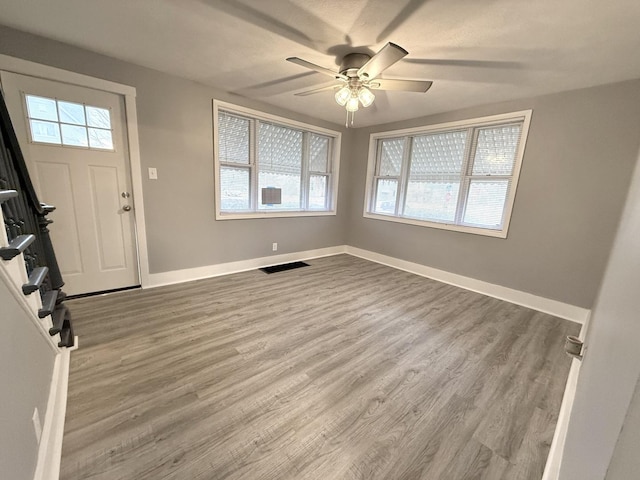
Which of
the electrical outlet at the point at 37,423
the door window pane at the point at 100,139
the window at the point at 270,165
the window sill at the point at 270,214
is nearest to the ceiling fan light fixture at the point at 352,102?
the window at the point at 270,165

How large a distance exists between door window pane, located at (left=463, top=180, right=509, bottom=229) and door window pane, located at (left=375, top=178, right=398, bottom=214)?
3.86 feet

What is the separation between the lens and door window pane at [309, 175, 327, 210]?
4602 mm

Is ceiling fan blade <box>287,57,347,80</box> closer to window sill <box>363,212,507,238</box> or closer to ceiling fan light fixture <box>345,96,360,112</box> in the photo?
ceiling fan light fixture <box>345,96,360,112</box>

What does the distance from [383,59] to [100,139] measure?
2.80 m

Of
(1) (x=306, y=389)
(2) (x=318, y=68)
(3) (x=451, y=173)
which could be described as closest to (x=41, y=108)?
(2) (x=318, y=68)

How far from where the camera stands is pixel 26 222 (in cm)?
156

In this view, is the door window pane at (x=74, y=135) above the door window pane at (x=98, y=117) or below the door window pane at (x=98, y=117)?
below

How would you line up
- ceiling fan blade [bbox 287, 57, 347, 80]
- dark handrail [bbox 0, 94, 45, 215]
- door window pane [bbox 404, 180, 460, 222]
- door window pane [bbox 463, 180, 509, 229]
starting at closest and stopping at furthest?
dark handrail [bbox 0, 94, 45, 215], ceiling fan blade [bbox 287, 57, 347, 80], door window pane [bbox 463, 180, 509, 229], door window pane [bbox 404, 180, 460, 222]

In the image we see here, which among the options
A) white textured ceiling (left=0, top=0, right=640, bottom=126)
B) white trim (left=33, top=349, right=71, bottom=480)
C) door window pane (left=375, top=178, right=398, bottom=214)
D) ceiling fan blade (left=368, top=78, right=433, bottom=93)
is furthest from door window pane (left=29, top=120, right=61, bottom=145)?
door window pane (left=375, top=178, right=398, bottom=214)

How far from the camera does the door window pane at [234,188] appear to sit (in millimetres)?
3537

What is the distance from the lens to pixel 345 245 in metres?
5.25

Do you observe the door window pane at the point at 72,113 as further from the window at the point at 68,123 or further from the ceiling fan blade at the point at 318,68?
the ceiling fan blade at the point at 318,68

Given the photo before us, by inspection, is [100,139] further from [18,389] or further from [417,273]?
[417,273]

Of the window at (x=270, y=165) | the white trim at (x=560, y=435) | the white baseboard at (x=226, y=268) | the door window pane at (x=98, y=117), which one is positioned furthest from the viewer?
the window at (x=270, y=165)
